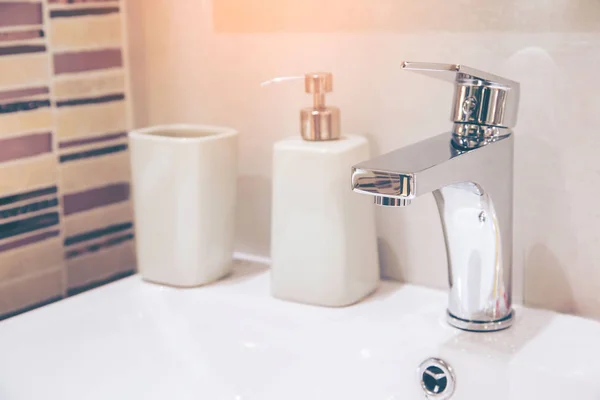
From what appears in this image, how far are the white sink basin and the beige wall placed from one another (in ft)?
0.16

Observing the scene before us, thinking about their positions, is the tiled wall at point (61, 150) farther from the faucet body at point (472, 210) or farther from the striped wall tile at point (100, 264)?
the faucet body at point (472, 210)

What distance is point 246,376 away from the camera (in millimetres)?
605

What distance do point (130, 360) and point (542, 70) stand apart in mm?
408

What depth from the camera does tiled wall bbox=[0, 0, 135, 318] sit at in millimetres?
689

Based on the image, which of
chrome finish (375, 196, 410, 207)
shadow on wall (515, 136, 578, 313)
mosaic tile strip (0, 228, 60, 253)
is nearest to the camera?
chrome finish (375, 196, 410, 207)

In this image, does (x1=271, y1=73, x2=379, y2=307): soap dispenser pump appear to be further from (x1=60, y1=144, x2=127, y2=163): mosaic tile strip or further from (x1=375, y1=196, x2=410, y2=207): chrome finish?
(x1=60, y1=144, x2=127, y2=163): mosaic tile strip

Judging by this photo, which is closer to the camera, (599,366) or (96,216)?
(599,366)

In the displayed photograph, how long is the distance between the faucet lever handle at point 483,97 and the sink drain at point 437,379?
0.19 metres

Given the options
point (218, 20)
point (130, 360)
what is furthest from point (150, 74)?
point (130, 360)

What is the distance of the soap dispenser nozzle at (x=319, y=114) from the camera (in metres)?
0.62

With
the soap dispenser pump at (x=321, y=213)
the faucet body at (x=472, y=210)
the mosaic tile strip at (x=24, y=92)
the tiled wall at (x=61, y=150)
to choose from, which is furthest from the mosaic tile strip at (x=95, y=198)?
the faucet body at (x=472, y=210)

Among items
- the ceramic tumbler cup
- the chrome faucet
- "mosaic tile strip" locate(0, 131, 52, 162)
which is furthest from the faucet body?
"mosaic tile strip" locate(0, 131, 52, 162)

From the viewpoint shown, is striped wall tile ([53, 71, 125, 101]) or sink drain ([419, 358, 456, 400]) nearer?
sink drain ([419, 358, 456, 400])

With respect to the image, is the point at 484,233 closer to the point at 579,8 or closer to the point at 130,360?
the point at 579,8
